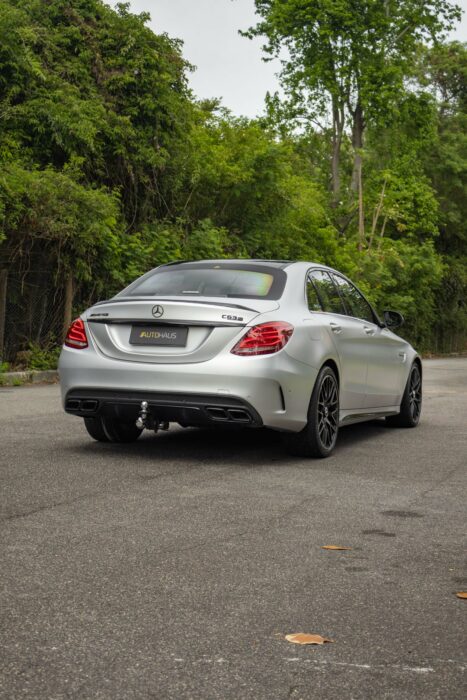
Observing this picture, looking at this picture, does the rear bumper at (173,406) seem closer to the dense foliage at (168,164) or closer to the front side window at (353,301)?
the front side window at (353,301)

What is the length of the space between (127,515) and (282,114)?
1636 inches

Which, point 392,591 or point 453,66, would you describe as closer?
point 392,591

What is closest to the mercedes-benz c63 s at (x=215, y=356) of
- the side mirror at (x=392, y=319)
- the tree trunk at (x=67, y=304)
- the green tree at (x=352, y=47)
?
the side mirror at (x=392, y=319)

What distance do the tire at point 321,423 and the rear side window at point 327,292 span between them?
711mm

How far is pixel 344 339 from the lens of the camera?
9.05m

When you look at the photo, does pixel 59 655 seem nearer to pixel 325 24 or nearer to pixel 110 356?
pixel 110 356

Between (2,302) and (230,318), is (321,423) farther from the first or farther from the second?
(2,302)

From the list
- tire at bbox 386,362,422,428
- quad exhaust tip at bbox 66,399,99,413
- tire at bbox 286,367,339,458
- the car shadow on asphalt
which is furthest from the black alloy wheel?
tire at bbox 386,362,422,428

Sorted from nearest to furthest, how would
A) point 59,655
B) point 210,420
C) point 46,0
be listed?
1. point 59,655
2. point 210,420
3. point 46,0

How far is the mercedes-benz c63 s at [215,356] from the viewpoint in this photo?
25.2 feet

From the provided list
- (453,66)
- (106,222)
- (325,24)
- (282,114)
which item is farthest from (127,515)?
(453,66)

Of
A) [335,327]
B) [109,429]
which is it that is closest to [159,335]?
[109,429]

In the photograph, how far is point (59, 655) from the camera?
3496 mm

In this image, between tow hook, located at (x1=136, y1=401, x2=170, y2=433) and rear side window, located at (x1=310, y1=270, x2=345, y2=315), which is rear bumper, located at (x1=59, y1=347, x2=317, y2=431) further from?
rear side window, located at (x1=310, y1=270, x2=345, y2=315)
